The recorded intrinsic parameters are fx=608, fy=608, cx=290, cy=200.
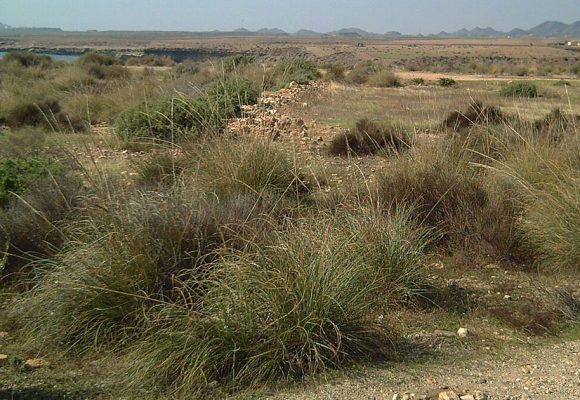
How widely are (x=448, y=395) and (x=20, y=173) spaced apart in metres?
6.14

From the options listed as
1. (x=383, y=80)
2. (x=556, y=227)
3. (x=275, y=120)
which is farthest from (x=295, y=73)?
(x=556, y=227)

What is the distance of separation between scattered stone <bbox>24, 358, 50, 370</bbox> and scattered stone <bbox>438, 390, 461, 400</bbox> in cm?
288

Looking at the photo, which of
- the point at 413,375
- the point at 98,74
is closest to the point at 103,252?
the point at 413,375

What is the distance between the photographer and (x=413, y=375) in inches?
173

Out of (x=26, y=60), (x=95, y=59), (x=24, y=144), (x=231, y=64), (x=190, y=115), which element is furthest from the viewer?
(x=95, y=59)

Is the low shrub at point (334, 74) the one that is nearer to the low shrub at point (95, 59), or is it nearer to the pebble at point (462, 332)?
the low shrub at point (95, 59)

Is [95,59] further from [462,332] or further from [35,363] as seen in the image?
[462,332]

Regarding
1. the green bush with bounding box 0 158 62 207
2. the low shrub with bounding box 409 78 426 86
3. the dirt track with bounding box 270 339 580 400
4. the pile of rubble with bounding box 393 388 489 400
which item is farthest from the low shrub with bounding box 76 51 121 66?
the pile of rubble with bounding box 393 388 489 400

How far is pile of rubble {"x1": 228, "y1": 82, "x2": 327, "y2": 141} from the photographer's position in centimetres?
918

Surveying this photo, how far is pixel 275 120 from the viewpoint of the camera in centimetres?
1345

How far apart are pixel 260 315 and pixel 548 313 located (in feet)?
9.05

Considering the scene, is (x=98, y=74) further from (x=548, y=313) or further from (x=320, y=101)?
(x=548, y=313)

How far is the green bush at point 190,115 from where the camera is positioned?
28.8 ft

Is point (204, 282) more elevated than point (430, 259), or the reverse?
point (204, 282)
